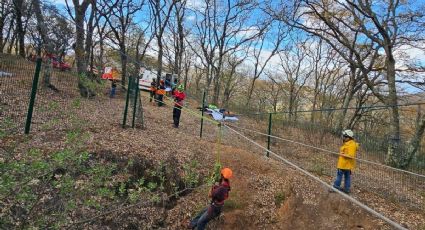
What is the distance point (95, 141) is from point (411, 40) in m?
14.7

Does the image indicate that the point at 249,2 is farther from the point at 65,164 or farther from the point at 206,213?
the point at 65,164

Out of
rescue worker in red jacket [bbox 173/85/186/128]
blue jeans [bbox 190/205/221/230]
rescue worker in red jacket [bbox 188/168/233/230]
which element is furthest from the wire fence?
rescue worker in red jacket [bbox 173/85/186/128]

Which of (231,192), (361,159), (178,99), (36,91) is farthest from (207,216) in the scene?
(178,99)

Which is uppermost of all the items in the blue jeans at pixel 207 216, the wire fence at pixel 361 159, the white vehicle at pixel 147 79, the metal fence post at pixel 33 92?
the white vehicle at pixel 147 79

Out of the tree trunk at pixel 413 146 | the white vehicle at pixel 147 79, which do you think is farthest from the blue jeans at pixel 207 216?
the white vehicle at pixel 147 79

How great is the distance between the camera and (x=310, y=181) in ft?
30.4

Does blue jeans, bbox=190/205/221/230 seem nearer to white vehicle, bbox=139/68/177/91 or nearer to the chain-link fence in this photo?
the chain-link fence

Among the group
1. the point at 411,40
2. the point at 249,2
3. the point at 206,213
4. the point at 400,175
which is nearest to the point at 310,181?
the point at 400,175

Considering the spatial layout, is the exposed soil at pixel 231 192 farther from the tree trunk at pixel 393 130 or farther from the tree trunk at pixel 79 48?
the tree trunk at pixel 79 48

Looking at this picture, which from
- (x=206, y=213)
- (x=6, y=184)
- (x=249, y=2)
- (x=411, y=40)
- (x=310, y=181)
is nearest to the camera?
(x=6, y=184)

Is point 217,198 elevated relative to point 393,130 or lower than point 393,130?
lower

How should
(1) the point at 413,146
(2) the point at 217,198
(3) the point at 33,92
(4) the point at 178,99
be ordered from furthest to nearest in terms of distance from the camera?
(4) the point at 178,99
(1) the point at 413,146
(3) the point at 33,92
(2) the point at 217,198

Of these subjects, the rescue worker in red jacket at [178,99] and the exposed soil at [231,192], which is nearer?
the exposed soil at [231,192]

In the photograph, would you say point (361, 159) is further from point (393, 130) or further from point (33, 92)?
point (33, 92)
